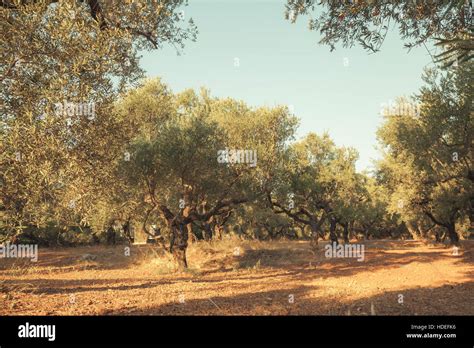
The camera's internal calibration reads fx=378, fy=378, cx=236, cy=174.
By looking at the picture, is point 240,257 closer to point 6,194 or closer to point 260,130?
point 260,130

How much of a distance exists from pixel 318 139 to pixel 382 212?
80.8 feet

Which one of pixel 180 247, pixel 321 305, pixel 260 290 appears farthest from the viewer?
pixel 180 247

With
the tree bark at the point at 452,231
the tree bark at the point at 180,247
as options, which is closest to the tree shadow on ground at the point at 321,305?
the tree bark at the point at 180,247

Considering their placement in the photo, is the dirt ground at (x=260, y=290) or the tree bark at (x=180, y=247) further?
the tree bark at (x=180, y=247)

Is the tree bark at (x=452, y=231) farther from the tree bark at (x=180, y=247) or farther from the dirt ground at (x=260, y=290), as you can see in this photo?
the tree bark at (x=180, y=247)

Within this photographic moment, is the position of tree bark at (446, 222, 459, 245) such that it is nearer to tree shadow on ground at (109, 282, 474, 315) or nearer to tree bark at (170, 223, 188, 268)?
tree shadow on ground at (109, 282, 474, 315)

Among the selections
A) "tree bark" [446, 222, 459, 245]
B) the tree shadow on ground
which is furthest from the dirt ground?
"tree bark" [446, 222, 459, 245]

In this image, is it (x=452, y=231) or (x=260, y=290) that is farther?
(x=452, y=231)

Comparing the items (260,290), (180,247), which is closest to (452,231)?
(180,247)

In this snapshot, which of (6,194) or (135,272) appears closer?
(6,194)

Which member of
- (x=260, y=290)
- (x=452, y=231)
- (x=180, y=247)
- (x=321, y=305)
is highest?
(x=180, y=247)

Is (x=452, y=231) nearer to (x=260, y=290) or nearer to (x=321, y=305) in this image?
(x=260, y=290)
